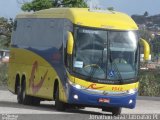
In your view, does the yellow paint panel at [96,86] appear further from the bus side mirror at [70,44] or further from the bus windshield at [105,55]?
the bus side mirror at [70,44]

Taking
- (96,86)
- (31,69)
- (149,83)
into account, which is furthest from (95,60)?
(149,83)

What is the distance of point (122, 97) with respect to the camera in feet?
76.1

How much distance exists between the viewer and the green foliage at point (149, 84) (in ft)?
136

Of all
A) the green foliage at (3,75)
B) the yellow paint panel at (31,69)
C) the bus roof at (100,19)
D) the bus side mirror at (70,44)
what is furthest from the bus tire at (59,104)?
the green foliage at (3,75)

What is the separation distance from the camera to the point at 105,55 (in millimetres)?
23172

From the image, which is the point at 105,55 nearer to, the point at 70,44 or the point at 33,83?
the point at 70,44

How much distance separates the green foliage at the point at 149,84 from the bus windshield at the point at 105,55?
18218 millimetres

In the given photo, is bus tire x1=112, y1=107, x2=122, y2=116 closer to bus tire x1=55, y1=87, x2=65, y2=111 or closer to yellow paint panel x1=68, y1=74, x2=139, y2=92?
yellow paint panel x1=68, y1=74, x2=139, y2=92

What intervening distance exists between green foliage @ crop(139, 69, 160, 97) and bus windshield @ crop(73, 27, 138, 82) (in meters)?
18.2

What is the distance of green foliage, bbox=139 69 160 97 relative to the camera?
41594 millimetres

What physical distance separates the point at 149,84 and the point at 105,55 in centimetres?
1908

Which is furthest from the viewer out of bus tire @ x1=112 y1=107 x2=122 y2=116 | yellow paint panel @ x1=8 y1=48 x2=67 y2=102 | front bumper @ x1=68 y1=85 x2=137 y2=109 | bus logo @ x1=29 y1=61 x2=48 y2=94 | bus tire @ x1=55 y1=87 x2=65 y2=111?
bus logo @ x1=29 y1=61 x2=48 y2=94

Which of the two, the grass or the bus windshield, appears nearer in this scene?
the bus windshield

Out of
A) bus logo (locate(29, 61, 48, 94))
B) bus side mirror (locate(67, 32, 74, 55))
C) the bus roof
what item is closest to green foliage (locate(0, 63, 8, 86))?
bus logo (locate(29, 61, 48, 94))
